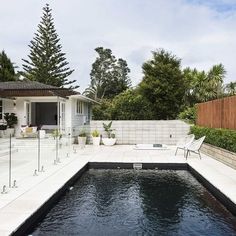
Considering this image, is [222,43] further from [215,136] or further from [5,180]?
[5,180]

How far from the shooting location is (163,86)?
24.0 meters

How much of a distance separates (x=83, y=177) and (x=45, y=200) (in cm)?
385

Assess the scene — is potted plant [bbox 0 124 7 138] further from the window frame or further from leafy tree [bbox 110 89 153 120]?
leafy tree [bbox 110 89 153 120]

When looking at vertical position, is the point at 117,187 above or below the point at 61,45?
below

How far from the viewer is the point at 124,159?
12328 mm

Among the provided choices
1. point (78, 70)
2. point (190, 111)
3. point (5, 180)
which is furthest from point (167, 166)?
point (78, 70)

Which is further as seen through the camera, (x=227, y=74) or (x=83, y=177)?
(x=227, y=74)

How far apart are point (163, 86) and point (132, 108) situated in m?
3.30

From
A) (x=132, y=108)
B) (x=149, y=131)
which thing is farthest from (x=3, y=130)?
(x=132, y=108)

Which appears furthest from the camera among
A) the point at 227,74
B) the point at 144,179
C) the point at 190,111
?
the point at 227,74

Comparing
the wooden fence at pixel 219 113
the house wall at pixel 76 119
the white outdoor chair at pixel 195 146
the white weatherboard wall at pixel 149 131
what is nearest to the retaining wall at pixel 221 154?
the white outdoor chair at pixel 195 146

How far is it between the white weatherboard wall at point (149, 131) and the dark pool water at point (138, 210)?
9.05 m

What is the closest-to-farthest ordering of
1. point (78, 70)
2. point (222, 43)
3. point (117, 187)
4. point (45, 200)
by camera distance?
point (45, 200) < point (117, 187) < point (222, 43) < point (78, 70)

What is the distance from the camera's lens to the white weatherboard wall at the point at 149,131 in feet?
61.2
